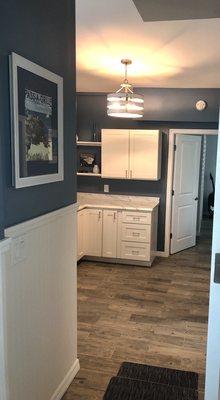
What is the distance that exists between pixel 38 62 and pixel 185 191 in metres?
4.49

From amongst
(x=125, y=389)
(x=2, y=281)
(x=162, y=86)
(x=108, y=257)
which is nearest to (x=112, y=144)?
(x=162, y=86)

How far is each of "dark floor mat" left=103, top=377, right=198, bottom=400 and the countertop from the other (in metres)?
2.92

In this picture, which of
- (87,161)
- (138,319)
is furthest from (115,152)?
(138,319)

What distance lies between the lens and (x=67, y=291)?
2.46 metres

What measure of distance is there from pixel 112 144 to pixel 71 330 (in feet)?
11.2

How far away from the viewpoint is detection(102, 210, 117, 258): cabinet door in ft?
17.4

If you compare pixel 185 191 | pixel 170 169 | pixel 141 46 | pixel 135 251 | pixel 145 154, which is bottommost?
pixel 135 251

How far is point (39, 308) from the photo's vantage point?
205cm

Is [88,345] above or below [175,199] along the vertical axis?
below

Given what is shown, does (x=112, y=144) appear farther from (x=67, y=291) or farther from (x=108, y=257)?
(x=67, y=291)

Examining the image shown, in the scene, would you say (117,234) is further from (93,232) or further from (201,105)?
(201,105)

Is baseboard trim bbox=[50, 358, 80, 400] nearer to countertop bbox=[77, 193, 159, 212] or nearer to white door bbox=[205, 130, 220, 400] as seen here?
white door bbox=[205, 130, 220, 400]

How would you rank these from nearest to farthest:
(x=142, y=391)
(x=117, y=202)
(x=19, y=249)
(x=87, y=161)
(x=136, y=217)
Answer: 1. (x=19, y=249)
2. (x=142, y=391)
3. (x=136, y=217)
4. (x=117, y=202)
5. (x=87, y=161)

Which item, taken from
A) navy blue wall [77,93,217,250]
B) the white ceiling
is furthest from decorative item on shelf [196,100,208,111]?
the white ceiling
